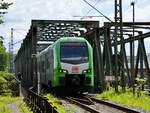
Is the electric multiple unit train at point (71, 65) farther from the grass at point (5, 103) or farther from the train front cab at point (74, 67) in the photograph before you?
the grass at point (5, 103)

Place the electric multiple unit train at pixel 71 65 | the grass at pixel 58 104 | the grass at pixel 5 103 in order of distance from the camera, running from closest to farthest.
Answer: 1. the grass at pixel 58 104
2. the grass at pixel 5 103
3. the electric multiple unit train at pixel 71 65

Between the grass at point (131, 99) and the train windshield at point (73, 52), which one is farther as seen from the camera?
the train windshield at point (73, 52)

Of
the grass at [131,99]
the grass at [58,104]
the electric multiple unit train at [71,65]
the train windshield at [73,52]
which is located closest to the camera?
the grass at [58,104]

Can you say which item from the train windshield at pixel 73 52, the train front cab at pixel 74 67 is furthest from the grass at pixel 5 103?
the train windshield at pixel 73 52

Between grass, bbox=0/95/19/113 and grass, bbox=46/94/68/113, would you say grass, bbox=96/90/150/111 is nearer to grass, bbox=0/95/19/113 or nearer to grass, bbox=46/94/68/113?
grass, bbox=46/94/68/113

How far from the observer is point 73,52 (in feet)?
63.4

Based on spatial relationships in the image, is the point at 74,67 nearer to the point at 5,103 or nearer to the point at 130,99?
the point at 130,99

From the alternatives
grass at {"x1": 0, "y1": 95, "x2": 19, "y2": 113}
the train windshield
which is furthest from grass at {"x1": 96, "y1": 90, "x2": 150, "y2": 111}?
grass at {"x1": 0, "y1": 95, "x2": 19, "y2": 113}

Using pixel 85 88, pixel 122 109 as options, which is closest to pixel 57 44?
pixel 85 88

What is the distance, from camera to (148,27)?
24812 millimetres

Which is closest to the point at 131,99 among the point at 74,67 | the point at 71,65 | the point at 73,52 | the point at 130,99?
the point at 130,99

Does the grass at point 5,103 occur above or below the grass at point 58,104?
below

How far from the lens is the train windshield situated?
62.8 ft

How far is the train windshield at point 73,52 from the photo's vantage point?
1914 centimetres
